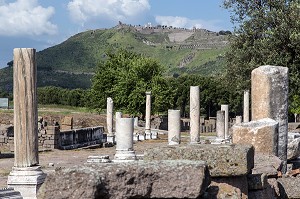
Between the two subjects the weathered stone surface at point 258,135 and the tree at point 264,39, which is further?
the tree at point 264,39

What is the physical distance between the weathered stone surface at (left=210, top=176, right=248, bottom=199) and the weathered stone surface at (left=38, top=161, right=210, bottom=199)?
108cm

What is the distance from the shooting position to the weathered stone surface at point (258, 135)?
11977mm

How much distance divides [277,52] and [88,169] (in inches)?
953

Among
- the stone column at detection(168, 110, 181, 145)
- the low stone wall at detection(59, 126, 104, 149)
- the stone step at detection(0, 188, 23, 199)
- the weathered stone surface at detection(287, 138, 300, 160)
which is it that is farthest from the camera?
the low stone wall at detection(59, 126, 104, 149)

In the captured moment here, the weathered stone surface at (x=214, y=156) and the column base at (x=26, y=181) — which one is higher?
the weathered stone surface at (x=214, y=156)

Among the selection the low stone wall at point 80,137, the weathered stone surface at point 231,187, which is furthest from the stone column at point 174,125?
the weathered stone surface at point 231,187

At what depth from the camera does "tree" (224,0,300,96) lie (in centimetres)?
2859

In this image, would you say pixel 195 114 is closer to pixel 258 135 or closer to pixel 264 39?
pixel 264 39

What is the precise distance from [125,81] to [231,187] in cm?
5167

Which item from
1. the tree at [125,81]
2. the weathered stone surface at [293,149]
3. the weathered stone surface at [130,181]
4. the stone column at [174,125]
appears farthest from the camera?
the tree at [125,81]

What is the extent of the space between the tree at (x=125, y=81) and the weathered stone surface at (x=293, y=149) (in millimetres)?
42219

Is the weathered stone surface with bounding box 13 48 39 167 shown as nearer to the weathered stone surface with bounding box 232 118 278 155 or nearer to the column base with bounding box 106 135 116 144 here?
the weathered stone surface with bounding box 232 118 278 155

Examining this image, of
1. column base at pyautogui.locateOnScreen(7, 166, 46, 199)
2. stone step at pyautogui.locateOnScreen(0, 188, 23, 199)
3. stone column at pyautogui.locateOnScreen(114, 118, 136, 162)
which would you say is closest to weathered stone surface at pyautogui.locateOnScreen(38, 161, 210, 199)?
stone step at pyautogui.locateOnScreen(0, 188, 23, 199)

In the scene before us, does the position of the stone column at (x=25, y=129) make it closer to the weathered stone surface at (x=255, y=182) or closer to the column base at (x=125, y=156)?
the weathered stone surface at (x=255, y=182)
